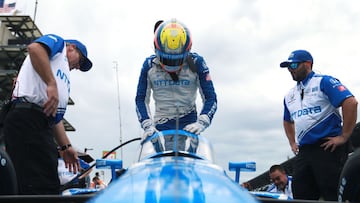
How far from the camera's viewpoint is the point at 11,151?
3.71 metres

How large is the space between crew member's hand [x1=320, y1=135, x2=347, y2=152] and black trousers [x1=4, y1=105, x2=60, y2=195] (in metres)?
2.86

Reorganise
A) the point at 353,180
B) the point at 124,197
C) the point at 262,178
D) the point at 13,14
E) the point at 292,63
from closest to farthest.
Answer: the point at 124,197 < the point at 353,180 < the point at 292,63 < the point at 262,178 < the point at 13,14

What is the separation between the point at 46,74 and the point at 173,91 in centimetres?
161

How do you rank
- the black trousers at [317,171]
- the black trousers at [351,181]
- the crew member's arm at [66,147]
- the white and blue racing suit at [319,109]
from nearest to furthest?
1. the black trousers at [351,181]
2. the crew member's arm at [66,147]
3. the black trousers at [317,171]
4. the white and blue racing suit at [319,109]

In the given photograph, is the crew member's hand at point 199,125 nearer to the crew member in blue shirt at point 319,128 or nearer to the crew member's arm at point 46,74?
the crew member's arm at point 46,74

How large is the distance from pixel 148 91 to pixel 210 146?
5.92ft

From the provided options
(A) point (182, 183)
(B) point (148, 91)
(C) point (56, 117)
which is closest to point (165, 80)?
(B) point (148, 91)

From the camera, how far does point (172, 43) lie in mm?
4422

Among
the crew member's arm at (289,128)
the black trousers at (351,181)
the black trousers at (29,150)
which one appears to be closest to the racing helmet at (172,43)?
the black trousers at (29,150)

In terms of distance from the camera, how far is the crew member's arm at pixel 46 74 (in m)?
3.65

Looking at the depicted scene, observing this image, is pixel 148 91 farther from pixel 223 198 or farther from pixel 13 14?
pixel 13 14

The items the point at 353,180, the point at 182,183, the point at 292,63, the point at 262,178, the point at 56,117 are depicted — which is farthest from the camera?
the point at 262,178

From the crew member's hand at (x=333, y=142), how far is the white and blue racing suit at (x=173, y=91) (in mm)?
1310

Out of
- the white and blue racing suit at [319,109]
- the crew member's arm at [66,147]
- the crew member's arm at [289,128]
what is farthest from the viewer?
the crew member's arm at [289,128]
